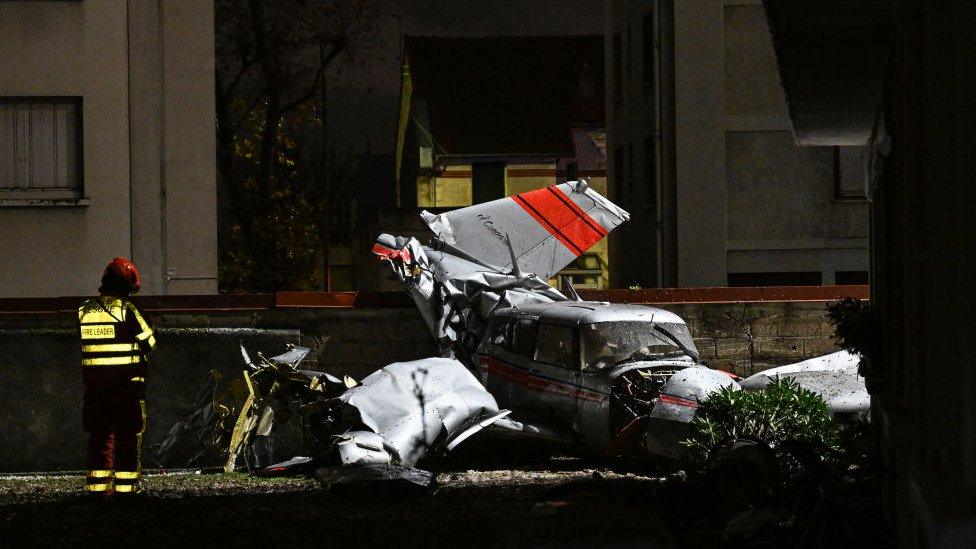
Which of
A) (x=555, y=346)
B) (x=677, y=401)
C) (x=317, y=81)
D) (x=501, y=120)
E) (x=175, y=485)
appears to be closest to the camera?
(x=677, y=401)

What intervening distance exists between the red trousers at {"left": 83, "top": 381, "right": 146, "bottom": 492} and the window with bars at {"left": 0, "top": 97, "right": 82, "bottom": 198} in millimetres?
9576

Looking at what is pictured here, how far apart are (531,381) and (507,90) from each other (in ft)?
137

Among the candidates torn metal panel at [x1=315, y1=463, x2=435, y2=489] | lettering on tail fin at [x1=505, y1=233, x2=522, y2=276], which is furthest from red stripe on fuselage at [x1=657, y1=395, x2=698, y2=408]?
lettering on tail fin at [x1=505, y1=233, x2=522, y2=276]

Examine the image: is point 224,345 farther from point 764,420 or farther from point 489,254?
point 764,420

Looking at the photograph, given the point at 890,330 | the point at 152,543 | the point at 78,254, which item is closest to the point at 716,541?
the point at 890,330

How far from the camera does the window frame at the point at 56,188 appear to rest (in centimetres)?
1978

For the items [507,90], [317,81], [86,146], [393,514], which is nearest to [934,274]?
[393,514]

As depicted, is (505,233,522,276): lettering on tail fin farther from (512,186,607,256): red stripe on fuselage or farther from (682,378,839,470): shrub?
(682,378,839,470): shrub

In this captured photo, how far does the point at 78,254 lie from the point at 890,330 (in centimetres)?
1406

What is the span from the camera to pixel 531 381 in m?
14.3

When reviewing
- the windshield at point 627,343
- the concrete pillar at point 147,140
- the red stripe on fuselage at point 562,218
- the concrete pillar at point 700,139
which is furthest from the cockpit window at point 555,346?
the concrete pillar at point 700,139

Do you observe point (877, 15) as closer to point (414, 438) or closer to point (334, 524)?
point (334, 524)

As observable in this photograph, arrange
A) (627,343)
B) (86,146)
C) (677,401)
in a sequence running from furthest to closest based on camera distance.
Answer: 1. (86,146)
2. (627,343)
3. (677,401)

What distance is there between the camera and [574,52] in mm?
57438
